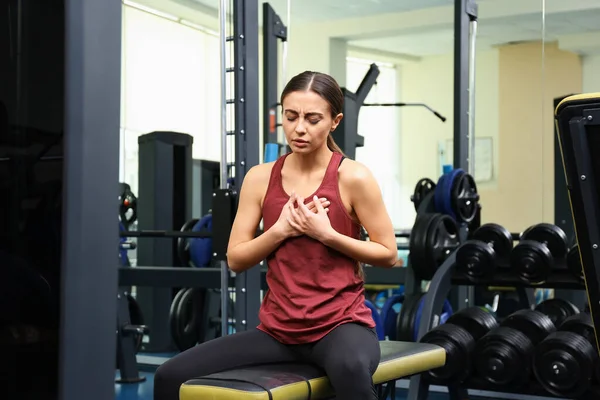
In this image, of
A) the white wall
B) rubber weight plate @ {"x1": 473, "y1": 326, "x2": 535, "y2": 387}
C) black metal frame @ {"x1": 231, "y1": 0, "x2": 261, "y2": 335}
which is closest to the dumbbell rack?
rubber weight plate @ {"x1": 473, "y1": 326, "x2": 535, "y2": 387}

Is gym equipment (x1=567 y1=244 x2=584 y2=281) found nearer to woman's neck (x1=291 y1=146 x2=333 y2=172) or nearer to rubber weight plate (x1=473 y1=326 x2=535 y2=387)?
rubber weight plate (x1=473 y1=326 x2=535 y2=387)

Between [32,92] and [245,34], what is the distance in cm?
209

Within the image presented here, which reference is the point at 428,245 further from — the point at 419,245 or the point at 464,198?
the point at 464,198

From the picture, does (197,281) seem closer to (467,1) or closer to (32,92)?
(467,1)

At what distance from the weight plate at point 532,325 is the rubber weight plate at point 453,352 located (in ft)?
0.59

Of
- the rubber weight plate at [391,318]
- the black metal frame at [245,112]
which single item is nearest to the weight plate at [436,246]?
the rubber weight plate at [391,318]

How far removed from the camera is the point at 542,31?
6.57 m

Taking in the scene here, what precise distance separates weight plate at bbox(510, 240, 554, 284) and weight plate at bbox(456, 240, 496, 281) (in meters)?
0.09

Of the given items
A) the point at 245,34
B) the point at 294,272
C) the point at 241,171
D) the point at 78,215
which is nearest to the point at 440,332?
the point at 241,171

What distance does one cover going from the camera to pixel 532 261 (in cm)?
311

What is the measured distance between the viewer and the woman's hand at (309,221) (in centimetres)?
156

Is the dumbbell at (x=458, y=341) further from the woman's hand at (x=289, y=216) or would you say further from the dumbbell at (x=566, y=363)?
the woman's hand at (x=289, y=216)

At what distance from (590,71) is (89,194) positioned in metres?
6.34

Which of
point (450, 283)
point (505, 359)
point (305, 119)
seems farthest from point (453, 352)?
point (305, 119)
